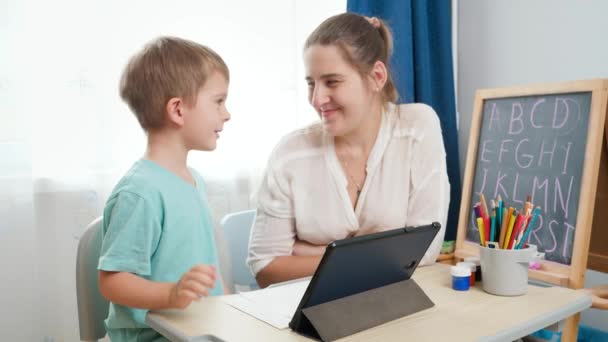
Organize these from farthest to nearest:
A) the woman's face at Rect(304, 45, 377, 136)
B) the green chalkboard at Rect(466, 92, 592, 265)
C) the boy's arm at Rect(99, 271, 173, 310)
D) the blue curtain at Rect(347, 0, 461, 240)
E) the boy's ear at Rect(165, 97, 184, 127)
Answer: the blue curtain at Rect(347, 0, 461, 240)
the green chalkboard at Rect(466, 92, 592, 265)
the woman's face at Rect(304, 45, 377, 136)
the boy's ear at Rect(165, 97, 184, 127)
the boy's arm at Rect(99, 271, 173, 310)

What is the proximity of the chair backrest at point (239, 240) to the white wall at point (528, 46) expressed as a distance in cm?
130

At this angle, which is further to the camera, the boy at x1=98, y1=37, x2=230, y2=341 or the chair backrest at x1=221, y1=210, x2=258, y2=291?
the chair backrest at x1=221, y1=210, x2=258, y2=291

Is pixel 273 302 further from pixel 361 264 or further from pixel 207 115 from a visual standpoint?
pixel 207 115

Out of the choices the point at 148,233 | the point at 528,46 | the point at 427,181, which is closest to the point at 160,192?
the point at 148,233

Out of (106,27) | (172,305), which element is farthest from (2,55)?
(172,305)

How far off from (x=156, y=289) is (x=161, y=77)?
432 mm

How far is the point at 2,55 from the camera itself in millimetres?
1508

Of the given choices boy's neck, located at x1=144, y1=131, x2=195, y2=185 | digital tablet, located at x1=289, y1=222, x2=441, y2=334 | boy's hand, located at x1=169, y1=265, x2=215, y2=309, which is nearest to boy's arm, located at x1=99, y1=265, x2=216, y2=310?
boy's hand, located at x1=169, y1=265, x2=215, y2=309

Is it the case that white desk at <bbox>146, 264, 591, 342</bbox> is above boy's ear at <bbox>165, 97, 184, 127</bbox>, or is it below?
below

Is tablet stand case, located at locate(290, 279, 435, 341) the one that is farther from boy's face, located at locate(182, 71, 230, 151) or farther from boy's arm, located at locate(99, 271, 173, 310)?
boy's face, located at locate(182, 71, 230, 151)

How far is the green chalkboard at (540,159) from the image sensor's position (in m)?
1.45

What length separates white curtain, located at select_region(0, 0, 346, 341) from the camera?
1.54 metres

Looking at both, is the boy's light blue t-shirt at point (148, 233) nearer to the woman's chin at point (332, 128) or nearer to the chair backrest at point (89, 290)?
the chair backrest at point (89, 290)

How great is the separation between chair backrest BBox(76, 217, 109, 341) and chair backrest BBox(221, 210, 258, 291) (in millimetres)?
482
